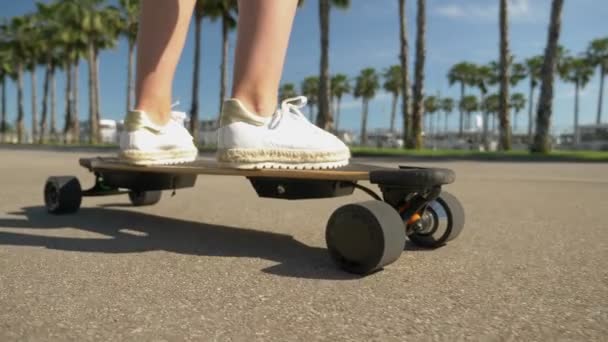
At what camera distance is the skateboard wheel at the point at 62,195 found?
309 cm

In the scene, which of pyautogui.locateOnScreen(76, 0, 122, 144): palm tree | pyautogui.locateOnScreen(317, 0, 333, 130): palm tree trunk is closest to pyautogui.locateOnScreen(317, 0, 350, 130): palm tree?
pyautogui.locateOnScreen(317, 0, 333, 130): palm tree trunk

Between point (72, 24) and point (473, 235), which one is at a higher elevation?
point (72, 24)

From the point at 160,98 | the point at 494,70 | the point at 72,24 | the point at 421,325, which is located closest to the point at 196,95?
the point at 72,24

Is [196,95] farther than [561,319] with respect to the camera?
Yes

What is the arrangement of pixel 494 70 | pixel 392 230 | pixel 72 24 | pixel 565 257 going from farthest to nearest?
1. pixel 494 70
2. pixel 72 24
3. pixel 565 257
4. pixel 392 230

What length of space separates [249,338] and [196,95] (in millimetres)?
29067

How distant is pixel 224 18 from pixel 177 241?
2941 cm

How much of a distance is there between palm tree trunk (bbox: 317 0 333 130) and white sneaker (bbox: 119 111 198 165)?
689 inches

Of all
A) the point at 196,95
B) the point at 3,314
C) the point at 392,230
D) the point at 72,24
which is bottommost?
the point at 3,314

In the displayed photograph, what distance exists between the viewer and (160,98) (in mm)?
2607

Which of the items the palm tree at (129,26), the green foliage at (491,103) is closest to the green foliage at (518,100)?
the green foliage at (491,103)

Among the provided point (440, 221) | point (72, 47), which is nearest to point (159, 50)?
point (440, 221)

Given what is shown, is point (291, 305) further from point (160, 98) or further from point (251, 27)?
point (160, 98)

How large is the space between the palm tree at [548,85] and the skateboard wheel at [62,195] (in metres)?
15.3
